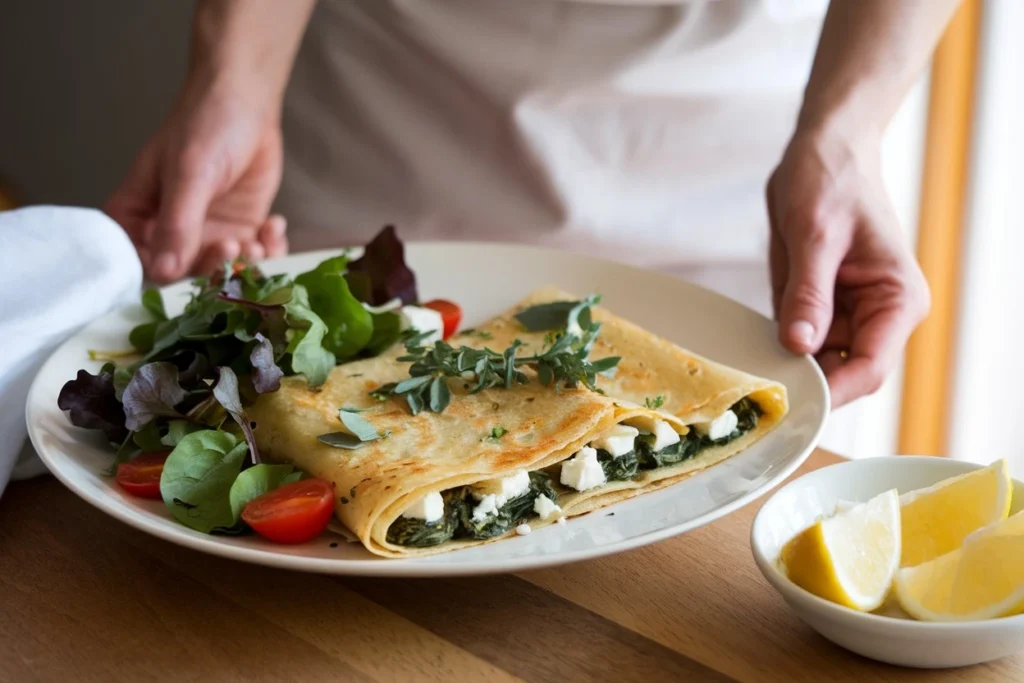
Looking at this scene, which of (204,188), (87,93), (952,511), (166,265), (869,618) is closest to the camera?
(869,618)

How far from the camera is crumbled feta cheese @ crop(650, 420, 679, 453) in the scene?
2139 mm

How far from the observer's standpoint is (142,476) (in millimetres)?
2021

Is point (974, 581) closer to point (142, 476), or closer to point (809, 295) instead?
point (809, 295)

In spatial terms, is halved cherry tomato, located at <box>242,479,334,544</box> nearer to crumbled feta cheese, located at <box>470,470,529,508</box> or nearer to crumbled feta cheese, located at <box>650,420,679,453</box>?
crumbled feta cheese, located at <box>470,470,529,508</box>

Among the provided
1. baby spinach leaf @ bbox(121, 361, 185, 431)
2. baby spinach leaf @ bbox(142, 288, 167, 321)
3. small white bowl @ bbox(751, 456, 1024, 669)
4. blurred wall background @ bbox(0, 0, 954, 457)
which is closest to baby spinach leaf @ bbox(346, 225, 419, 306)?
baby spinach leaf @ bbox(142, 288, 167, 321)

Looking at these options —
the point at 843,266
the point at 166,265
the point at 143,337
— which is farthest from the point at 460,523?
the point at 166,265

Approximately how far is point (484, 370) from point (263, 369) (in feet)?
1.54

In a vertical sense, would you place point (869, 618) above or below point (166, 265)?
above

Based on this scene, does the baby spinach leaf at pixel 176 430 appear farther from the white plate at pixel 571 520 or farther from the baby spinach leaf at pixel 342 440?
the baby spinach leaf at pixel 342 440

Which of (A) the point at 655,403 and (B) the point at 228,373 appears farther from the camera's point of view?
(A) the point at 655,403

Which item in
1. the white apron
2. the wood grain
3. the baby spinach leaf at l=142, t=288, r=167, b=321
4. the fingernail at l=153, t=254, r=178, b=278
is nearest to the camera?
the baby spinach leaf at l=142, t=288, r=167, b=321

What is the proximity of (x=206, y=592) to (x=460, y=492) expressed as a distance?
475 mm

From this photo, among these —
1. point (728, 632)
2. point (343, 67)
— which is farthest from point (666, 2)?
point (728, 632)

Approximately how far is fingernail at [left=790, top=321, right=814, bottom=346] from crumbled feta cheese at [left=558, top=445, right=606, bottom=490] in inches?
26.8
